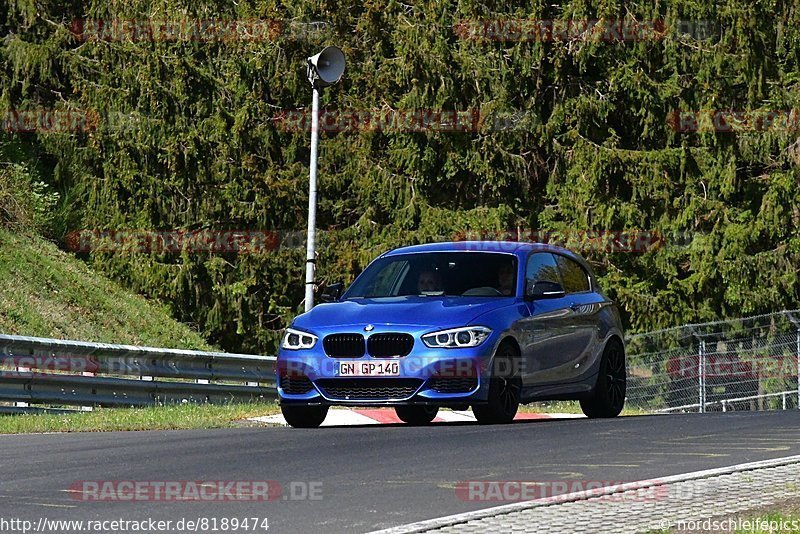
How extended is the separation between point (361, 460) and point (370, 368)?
121 inches

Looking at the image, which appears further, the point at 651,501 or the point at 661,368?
the point at 661,368

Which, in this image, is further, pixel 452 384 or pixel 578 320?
pixel 578 320

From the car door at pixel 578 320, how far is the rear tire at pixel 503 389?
99 centimetres

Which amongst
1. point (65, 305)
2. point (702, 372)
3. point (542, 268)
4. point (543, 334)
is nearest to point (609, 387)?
point (542, 268)

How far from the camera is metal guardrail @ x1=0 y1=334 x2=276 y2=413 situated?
17594 mm

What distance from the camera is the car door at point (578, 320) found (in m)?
15.8

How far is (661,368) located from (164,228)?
1429 cm

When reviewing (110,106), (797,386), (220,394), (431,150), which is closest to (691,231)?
(431,150)

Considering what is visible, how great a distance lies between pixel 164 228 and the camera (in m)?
38.8

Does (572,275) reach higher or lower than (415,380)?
higher

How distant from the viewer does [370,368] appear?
14117 millimetres

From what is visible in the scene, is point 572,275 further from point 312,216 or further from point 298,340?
point 312,216

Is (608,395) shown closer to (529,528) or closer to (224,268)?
(529,528)

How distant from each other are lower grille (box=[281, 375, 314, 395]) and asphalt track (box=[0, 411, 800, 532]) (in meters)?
0.41
